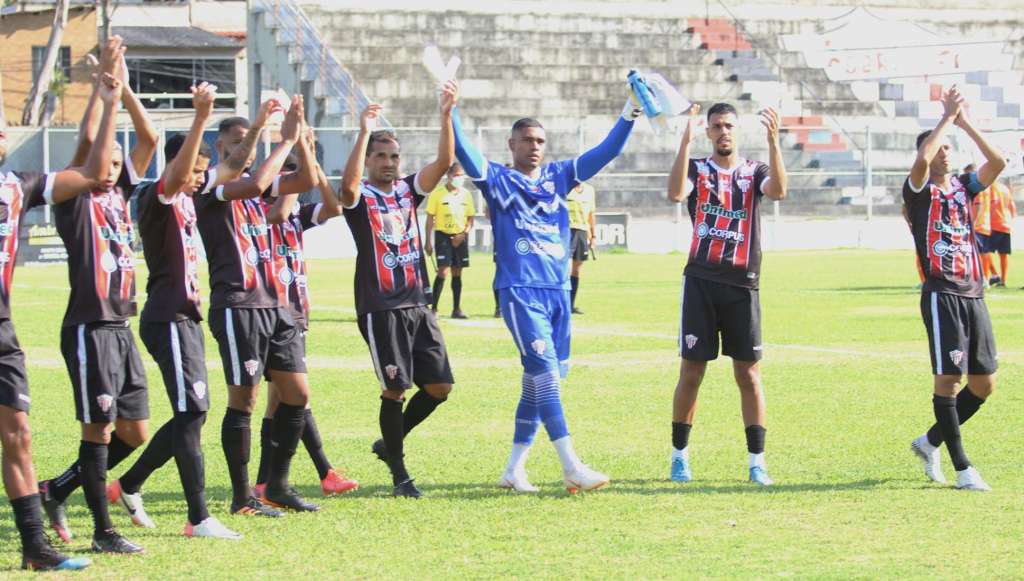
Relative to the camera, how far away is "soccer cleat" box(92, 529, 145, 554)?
22.2 ft

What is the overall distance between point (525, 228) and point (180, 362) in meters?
2.23

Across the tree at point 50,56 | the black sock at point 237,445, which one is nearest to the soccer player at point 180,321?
the black sock at point 237,445

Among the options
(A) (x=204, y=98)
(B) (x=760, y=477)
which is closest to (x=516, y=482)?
(B) (x=760, y=477)

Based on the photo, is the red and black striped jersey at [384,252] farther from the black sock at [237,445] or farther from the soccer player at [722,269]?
the soccer player at [722,269]

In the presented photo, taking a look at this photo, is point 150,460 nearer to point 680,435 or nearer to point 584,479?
point 584,479

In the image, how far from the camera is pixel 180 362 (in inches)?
278

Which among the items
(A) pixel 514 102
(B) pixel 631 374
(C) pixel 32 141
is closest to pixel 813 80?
(A) pixel 514 102

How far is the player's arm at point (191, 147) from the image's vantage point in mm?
6672

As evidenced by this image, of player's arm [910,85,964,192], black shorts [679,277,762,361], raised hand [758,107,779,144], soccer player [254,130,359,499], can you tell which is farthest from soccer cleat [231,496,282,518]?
player's arm [910,85,964,192]

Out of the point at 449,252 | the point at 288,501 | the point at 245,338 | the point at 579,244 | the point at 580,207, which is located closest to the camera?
the point at 245,338

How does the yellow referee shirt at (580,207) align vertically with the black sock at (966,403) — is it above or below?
above

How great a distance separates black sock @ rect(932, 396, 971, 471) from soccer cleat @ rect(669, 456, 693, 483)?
55.8 inches

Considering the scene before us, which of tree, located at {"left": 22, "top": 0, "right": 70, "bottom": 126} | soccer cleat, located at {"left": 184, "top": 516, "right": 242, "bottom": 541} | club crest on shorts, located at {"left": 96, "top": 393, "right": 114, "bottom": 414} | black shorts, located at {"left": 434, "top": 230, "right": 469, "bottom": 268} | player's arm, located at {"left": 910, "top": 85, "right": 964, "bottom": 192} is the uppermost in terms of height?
tree, located at {"left": 22, "top": 0, "right": 70, "bottom": 126}

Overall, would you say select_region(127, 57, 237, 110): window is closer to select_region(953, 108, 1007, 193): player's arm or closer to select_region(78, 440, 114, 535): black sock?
select_region(953, 108, 1007, 193): player's arm
